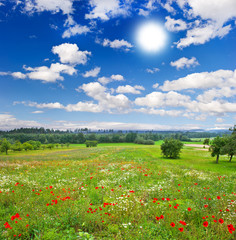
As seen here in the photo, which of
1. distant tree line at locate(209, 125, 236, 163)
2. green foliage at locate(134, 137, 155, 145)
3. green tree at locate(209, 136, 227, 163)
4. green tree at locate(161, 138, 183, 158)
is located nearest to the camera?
distant tree line at locate(209, 125, 236, 163)

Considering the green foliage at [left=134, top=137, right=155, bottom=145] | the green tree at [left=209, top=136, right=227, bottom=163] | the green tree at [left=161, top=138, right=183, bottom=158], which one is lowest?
the green foliage at [left=134, top=137, right=155, bottom=145]

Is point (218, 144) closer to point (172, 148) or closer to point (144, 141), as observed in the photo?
point (172, 148)

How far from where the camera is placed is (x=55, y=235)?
4.88 m

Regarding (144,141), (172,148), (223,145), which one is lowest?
(144,141)

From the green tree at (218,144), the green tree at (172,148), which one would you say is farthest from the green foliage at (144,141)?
the green tree at (218,144)

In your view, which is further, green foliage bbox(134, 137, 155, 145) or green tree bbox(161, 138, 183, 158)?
green foliage bbox(134, 137, 155, 145)

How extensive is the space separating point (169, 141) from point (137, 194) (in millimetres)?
36953

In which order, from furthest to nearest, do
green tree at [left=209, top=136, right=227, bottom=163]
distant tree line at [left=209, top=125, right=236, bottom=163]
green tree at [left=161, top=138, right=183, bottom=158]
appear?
green tree at [left=161, top=138, right=183, bottom=158], green tree at [left=209, top=136, right=227, bottom=163], distant tree line at [left=209, top=125, right=236, bottom=163]

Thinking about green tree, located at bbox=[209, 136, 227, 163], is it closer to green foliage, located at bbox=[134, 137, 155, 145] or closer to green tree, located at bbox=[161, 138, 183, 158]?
green tree, located at bbox=[161, 138, 183, 158]

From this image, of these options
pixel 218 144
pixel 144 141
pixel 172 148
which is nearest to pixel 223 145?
pixel 218 144

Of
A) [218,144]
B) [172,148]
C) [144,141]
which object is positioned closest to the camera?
[218,144]

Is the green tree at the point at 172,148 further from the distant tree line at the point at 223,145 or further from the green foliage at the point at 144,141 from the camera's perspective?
the green foliage at the point at 144,141

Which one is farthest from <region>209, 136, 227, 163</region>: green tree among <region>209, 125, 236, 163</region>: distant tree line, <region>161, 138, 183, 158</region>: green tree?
<region>161, 138, 183, 158</region>: green tree

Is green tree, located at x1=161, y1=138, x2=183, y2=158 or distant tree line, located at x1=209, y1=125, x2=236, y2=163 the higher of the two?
distant tree line, located at x1=209, y1=125, x2=236, y2=163
